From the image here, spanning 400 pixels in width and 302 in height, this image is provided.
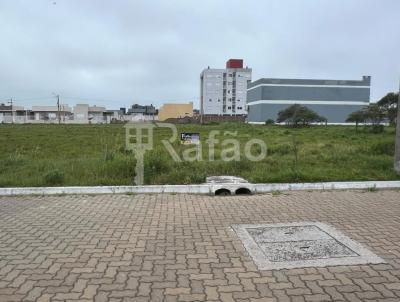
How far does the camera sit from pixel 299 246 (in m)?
4.67

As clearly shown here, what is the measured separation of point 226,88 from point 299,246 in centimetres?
11325

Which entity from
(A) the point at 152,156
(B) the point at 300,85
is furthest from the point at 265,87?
(A) the point at 152,156

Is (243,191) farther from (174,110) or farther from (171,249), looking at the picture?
A: (174,110)

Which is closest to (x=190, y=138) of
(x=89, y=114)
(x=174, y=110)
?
(x=89, y=114)

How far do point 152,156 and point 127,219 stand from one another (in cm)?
416

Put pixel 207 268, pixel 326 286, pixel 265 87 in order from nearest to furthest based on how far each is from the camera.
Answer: pixel 326 286 < pixel 207 268 < pixel 265 87

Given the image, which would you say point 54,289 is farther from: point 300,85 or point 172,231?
point 300,85

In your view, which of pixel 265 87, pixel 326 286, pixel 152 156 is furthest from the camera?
pixel 265 87

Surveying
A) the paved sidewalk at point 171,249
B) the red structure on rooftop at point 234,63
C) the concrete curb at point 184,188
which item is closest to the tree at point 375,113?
the concrete curb at point 184,188

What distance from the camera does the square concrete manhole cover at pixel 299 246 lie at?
4.17m

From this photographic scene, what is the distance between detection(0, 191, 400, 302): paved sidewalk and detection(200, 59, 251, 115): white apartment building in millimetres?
106412

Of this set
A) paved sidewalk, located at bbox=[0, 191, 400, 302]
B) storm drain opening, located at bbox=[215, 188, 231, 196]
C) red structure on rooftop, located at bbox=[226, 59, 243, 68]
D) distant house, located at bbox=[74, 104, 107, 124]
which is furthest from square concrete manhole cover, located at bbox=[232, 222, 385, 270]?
red structure on rooftop, located at bbox=[226, 59, 243, 68]

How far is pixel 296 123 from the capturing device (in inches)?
2586

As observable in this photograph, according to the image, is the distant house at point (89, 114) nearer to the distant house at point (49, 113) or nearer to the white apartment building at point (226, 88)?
the distant house at point (49, 113)
